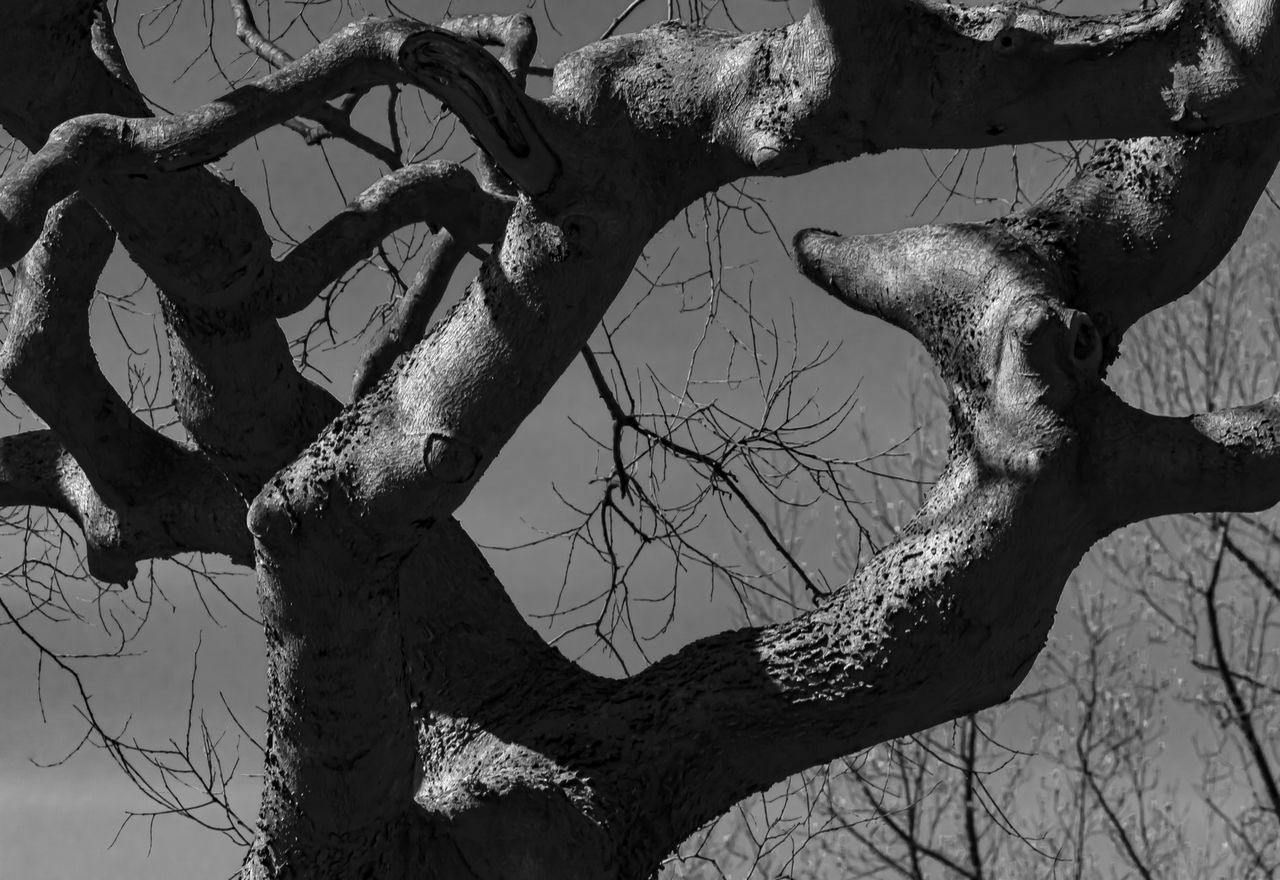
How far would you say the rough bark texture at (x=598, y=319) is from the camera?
96.9 inches

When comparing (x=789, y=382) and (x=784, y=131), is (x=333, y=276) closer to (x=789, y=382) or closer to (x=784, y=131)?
(x=784, y=131)

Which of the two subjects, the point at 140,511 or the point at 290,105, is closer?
the point at 290,105

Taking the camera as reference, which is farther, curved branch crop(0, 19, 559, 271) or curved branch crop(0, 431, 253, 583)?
curved branch crop(0, 431, 253, 583)

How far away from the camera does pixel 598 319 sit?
8.59 feet

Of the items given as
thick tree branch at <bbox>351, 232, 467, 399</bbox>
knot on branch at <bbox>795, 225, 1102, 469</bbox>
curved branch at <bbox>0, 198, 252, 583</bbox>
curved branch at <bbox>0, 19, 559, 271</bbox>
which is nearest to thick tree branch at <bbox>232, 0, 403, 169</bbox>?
thick tree branch at <bbox>351, 232, 467, 399</bbox>

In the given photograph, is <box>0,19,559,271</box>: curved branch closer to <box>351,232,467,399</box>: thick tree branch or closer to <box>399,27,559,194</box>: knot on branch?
<box>399,27,559,194</box>: knot on branch

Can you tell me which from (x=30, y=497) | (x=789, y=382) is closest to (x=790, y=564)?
(x=789, y=382)

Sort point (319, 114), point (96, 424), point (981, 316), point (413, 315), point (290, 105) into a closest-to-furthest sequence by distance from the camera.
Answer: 1. point (290, 105)
2. point (981, 316)
3. point (96, 424)
4. point (413, 315)
5. point (319, 114)

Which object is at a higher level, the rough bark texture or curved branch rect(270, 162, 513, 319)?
curved branch rect(270, 162, 513, 319)

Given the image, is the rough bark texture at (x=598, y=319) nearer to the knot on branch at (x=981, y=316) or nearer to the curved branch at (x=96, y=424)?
the knot on branch at (x=981, y=316)

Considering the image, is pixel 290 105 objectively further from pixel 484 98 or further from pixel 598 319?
pixel 598 319

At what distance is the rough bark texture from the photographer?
2.46 m

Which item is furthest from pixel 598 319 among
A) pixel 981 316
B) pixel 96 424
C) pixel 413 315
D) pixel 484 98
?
pixel 96 424

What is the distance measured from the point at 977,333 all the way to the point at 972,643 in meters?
0.65
